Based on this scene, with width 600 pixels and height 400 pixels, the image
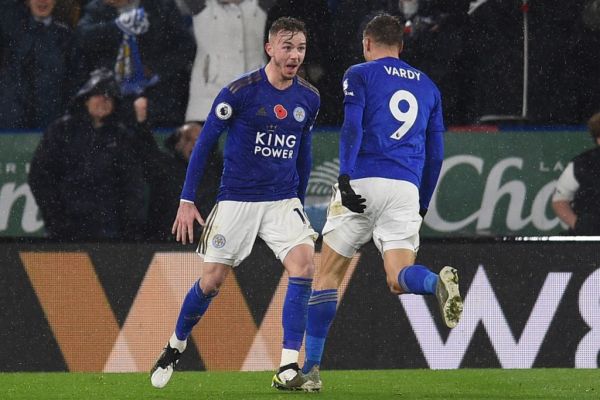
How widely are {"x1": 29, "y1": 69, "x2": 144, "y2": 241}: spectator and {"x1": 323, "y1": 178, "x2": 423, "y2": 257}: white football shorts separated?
2.81m

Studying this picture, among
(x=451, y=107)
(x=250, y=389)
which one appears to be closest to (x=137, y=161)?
(x=451, y=107)

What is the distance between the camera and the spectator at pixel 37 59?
353 inches

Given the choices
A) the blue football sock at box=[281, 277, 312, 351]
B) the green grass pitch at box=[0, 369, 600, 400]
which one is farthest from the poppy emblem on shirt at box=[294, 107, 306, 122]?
the green grass pitch at box=[0, 369, 600, 400]

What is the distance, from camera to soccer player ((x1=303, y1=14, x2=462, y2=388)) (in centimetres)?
600

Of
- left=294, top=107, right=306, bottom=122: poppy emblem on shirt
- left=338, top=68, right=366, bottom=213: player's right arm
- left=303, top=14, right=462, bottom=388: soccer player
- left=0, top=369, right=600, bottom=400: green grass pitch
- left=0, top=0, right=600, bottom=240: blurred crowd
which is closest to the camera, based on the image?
left=338, top=68, right=366, bottom=213: player's right arm

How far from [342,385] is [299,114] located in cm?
142

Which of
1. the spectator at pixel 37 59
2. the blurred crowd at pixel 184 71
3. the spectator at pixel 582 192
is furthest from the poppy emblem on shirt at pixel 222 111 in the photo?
the spectator at pixel 582 192

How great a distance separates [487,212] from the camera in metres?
8.73

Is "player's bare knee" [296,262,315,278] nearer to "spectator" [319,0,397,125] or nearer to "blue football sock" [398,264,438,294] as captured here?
"blue football sock" [398,264,438,294]

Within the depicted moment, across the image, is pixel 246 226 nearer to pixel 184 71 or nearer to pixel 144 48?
pixel 184 71

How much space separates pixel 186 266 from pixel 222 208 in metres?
1.81

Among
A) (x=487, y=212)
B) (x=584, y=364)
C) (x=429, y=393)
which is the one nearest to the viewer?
(x=429, y=393)

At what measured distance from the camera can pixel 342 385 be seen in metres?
6.68

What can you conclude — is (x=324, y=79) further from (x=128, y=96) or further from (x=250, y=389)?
(x=250, y=389)
